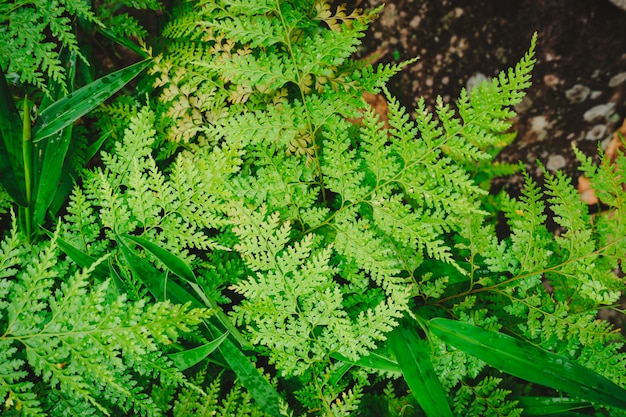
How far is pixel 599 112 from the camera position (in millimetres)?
2656

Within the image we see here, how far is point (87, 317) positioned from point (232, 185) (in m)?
0.60

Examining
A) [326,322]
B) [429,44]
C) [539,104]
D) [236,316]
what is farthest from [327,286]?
[539,104]

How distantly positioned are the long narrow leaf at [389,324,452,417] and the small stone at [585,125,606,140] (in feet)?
7.17

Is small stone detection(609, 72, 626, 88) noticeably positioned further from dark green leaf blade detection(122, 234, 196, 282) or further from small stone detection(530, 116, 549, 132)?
dark green leaf blade detection(122, 234, 196, 282)

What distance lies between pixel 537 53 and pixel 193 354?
107 inches

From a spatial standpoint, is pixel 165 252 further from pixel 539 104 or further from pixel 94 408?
pixel 539 104

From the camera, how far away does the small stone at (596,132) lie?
268 cm

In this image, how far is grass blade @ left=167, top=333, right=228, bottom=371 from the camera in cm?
125

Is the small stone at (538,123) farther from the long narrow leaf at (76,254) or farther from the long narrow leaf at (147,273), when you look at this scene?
the long narrow leaf at (76,254)

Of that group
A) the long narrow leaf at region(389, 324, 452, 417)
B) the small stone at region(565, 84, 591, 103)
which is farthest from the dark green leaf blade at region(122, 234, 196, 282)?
the small stone at region(565, 84, 591, 103)

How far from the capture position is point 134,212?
51.4 inches

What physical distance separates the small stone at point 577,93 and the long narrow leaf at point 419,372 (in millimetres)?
2150

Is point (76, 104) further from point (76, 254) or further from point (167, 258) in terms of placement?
point (167, 258)

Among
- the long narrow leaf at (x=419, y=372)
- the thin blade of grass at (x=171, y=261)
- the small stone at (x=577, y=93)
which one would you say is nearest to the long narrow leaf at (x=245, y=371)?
the thin blade of grass at (x=171, y=261)
